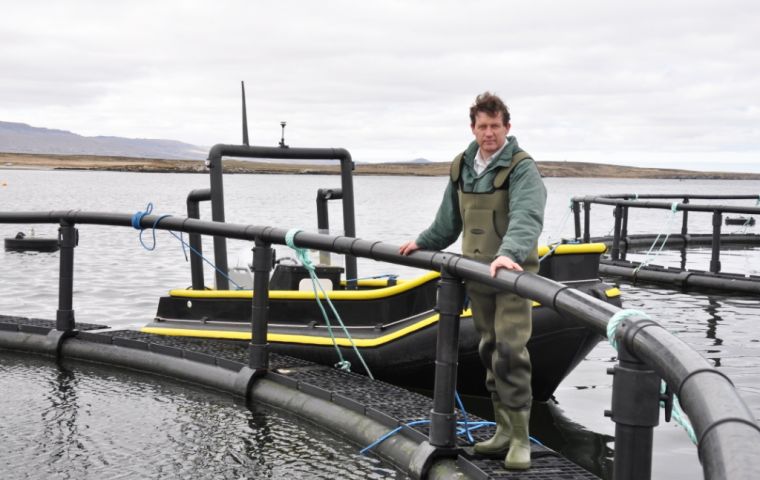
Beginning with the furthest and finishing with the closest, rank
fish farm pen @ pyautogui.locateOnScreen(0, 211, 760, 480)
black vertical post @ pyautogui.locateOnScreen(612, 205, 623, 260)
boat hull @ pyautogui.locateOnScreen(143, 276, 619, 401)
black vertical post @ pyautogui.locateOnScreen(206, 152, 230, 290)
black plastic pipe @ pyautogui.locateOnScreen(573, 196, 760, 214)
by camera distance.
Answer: black vertical post @ pyautogui.locateOnScreen(612, 205, 623, 260) → black plastic pipe @ pyautogui.locateOnScreen(573, 196, 760, 214) → black vertical post @ pyautogui.locateOnScreen(206, 152, 230, 290) → boat hull @ pyautogui.locateOnScreen(143, 276, 619, 401) → fish farm pen @ pyautogui.locateOnScreen(0, 211, 760, 480)

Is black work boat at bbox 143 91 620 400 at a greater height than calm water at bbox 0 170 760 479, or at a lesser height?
greater

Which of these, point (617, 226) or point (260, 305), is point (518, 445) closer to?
point (260, 305)

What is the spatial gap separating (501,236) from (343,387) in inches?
77.4

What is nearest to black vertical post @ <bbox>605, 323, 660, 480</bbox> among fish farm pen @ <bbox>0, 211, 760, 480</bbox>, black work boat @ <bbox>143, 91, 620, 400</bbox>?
fish farm pen @ <bbox>0, 211, 760, 480</bbox>

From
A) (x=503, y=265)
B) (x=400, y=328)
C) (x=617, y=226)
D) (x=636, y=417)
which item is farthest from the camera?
(x=617, y=226)

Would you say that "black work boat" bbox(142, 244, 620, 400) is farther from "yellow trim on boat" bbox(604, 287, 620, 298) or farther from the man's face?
the man's face

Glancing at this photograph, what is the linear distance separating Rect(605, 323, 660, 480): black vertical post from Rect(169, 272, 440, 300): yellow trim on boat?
175 inches

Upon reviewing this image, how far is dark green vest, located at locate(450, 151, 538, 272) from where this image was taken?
4.16 meters

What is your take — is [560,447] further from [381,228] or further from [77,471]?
[381,228]

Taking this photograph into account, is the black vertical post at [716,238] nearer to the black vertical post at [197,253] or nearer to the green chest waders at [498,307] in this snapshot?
the black vertical post at [197,253]

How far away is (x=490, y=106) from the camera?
4133 millimetres

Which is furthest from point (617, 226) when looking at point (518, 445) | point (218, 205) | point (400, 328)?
point (518, 445)

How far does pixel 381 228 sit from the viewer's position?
52969 millimetres

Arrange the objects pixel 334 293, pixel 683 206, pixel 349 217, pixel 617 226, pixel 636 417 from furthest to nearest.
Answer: pixel 617 226 → pixel 683 206 → pixel 349 217 → pixel 334 293 → pixel 636 417
